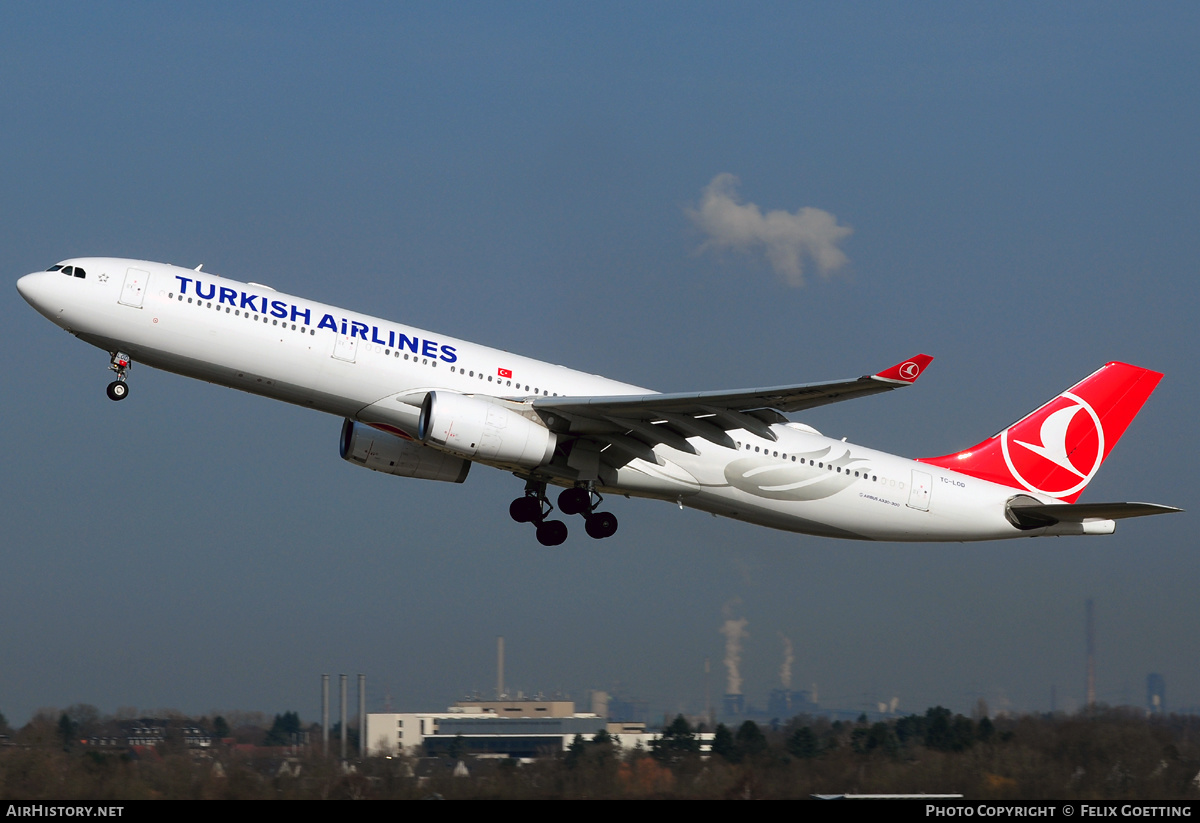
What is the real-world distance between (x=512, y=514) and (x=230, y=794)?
34.4ft

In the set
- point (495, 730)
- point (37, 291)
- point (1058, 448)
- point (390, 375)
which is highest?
point (37, 291)

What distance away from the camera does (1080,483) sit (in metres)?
36.8

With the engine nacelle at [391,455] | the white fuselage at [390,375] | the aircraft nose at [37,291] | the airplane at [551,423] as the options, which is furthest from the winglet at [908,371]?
the aircraft nose at [37,291]

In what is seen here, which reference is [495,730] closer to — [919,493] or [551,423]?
[551,423]

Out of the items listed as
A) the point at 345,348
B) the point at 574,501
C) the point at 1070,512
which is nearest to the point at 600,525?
the point at 574,501

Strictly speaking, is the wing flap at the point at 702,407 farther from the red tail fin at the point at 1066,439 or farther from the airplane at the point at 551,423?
the red tail fin at the point at 1066,439

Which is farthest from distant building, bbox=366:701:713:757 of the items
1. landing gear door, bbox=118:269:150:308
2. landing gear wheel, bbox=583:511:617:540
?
landing gear door, bbox=118:269:150:308

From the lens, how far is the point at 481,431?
29.5m

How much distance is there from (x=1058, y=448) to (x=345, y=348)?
1933 centimetres

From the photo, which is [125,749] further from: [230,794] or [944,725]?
[944,725]

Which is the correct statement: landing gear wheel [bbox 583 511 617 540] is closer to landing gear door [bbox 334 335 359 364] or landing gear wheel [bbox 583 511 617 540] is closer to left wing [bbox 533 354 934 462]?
left wing [bbox 533 354 934 462]

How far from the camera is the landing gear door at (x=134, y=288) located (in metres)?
29.1

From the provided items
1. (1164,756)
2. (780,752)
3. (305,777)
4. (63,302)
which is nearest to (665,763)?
(780,752)

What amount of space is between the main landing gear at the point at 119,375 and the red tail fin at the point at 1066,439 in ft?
64.9
